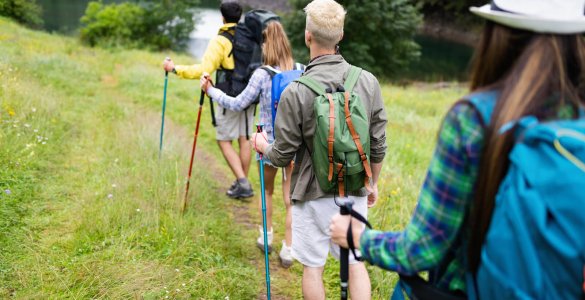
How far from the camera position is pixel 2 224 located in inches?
152

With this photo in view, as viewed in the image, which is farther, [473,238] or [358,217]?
[358,217]

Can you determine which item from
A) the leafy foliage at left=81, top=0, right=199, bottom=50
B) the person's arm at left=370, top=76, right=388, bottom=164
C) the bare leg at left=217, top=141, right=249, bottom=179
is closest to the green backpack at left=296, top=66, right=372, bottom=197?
the person's arm at left=370, top=76, right=388, bottom=164

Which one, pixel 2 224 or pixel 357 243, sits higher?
pixel 357 243

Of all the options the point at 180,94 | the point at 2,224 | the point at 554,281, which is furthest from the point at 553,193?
the point at 180,94

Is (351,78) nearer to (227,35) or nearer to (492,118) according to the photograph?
(492,118)

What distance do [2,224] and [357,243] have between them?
322 centimetres

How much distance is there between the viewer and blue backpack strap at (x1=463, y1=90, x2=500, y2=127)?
4.54 feet

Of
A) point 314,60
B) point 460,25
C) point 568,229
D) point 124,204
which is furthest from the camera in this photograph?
point 460,25

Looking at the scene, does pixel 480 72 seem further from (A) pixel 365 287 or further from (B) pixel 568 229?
(A) pixel 365 287

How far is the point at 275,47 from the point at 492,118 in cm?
268

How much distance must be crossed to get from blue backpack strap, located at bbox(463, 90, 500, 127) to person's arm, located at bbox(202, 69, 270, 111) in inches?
102

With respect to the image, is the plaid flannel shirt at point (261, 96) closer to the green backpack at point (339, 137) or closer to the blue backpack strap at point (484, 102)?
the green backpack at point (339, 137)

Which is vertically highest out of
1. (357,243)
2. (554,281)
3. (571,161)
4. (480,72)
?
(480,72)

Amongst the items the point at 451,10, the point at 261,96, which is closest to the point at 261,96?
the point at 261,96
